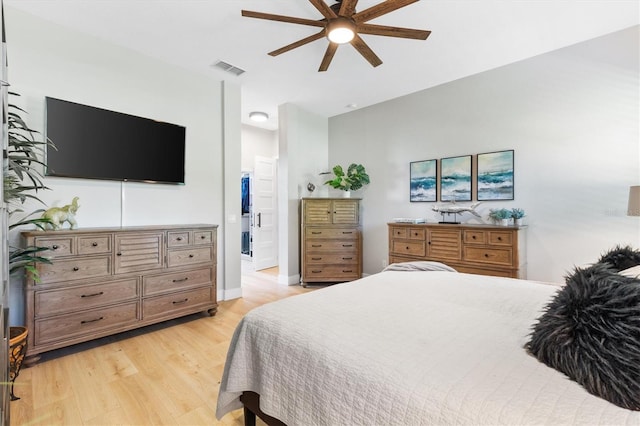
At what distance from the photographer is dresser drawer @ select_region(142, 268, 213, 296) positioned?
2.76 m

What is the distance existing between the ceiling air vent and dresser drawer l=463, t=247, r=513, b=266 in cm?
336

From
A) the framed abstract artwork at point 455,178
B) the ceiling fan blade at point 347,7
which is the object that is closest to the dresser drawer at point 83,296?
the ceiling fan blade at point 347,7

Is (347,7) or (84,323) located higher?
(347,7)

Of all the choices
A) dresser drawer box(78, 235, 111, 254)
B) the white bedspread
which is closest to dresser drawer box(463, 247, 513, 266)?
the white bedspread

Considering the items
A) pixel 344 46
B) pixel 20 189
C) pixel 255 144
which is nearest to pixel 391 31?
pixel 344 46

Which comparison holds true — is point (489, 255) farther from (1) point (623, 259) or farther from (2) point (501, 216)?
(1) point (623, 259)

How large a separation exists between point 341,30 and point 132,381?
9.39 feet

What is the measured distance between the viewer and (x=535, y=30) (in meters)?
2.73

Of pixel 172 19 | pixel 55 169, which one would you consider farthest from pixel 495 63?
pixel 55 169

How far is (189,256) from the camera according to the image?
3045 mm

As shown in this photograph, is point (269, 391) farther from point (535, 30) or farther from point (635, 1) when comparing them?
point (635, 1)

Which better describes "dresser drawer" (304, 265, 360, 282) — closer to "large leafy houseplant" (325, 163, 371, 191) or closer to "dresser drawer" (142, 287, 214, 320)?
"large leafy houseplant" (325, 163, 371, 191)

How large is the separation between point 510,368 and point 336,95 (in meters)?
4.07

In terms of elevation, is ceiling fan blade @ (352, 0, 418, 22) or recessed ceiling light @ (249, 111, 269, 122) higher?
recessed ceiling light @ (249, 111, 269, 122)
